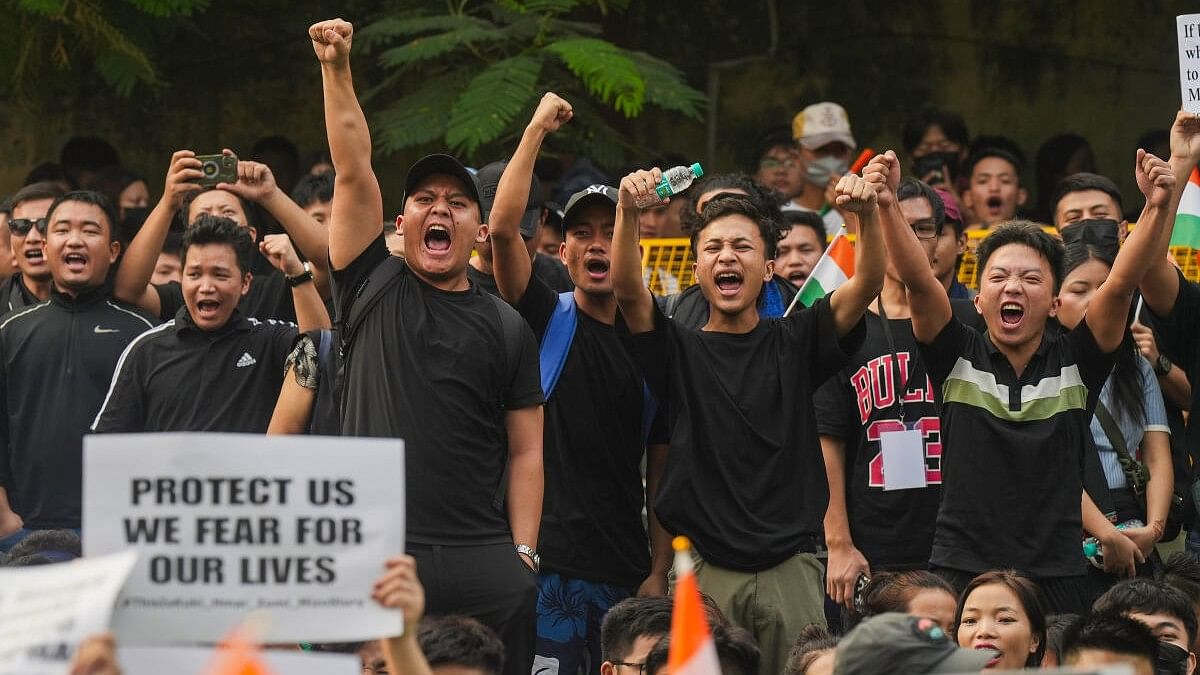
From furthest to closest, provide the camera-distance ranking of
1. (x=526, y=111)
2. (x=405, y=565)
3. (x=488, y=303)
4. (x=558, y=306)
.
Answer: (x=526, y=111), (x=558, y=306), (x=488, y=303), (x=405, y=565)

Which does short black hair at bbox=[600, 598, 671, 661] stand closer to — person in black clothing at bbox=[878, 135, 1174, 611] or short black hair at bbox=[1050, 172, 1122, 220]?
person in black clothing at bbox=[878, 135, 1174, 611]

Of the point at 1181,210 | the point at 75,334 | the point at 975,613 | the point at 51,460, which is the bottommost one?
the point at 975,613

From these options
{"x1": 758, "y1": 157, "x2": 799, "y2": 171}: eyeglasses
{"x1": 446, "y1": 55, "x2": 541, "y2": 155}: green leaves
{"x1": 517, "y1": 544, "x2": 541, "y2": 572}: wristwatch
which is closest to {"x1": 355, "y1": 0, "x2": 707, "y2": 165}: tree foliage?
{"x1": 446, "y1": 55, "x2": 541, "y2": 155}: green leaves

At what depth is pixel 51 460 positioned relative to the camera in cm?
835

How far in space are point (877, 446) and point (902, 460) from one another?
0.14 metres

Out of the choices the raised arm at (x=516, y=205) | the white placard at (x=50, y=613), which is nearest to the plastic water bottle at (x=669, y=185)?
the raised arm at (x=516, y=205)

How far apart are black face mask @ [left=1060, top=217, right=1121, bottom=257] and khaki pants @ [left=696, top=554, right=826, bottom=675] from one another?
2.28 m

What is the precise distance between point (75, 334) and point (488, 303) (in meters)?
2.56

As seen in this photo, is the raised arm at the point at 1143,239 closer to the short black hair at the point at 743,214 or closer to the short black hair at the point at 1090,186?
the short black hair at the point at 743,214

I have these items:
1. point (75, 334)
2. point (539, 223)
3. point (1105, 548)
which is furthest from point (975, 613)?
point (75, 334)

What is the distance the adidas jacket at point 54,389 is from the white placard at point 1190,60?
175 inches

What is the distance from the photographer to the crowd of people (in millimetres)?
6656

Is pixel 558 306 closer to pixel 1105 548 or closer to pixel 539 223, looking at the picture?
pixel 539 223

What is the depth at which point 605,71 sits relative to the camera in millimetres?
9641
